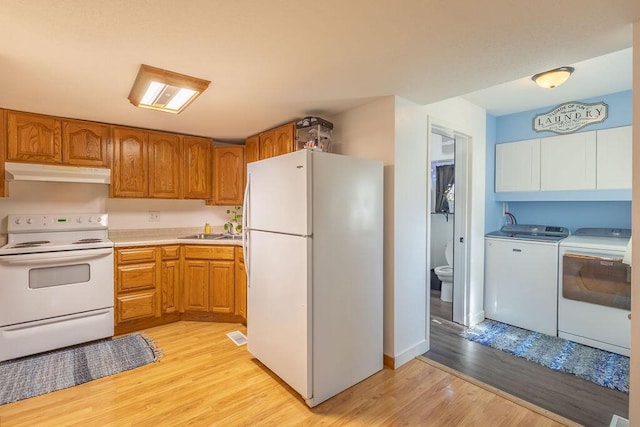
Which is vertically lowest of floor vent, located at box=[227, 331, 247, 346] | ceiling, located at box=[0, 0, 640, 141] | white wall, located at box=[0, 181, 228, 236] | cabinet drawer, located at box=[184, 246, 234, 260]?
floor vent, located at box=[227, 331, 247, 346]

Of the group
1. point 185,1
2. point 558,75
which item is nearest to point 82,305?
point 185,1

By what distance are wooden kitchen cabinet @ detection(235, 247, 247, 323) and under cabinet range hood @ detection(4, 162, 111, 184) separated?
5.09 ft

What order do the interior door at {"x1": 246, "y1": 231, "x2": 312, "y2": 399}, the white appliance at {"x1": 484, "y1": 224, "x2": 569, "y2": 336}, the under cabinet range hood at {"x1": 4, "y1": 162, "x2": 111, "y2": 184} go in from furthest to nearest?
the white appliance at {"x1": 484, "y1": 224, "x2": 569, "y2": 336} < the under cabinet range hood at {"x1": 4, "y1": 162, "x2": 111, "y2": 184} < the interior door at {"x1": 246, "y1": 231, "x2": 312, "y2": 399}

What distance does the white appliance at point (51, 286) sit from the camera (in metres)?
2.54

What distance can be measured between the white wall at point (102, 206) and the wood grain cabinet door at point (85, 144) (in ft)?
1.18

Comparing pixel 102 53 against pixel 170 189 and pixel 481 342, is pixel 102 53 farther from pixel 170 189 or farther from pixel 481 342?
pixel 481 342

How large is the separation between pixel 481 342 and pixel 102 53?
3690 millimetres

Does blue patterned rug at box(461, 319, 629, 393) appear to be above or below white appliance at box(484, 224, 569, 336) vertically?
Answer: below

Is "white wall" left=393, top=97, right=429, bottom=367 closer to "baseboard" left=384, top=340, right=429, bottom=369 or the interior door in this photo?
"baseboard" left=384, top=340, right=429, bottom=369

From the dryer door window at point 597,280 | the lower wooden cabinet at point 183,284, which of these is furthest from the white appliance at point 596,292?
the lower wooden cabinet at point 183,284

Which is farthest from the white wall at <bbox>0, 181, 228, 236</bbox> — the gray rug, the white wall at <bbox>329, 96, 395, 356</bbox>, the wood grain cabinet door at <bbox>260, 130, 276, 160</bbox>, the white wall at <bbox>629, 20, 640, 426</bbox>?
the white wall at <bbox>629, 20, 640, 426</bbox>

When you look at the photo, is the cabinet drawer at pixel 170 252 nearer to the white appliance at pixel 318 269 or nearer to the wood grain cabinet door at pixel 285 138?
the white appliance at pixel 318 269

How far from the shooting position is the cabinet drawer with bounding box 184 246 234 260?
3352mm

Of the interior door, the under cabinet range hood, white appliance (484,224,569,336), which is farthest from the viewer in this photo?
white appliance (484,224,569,336)
